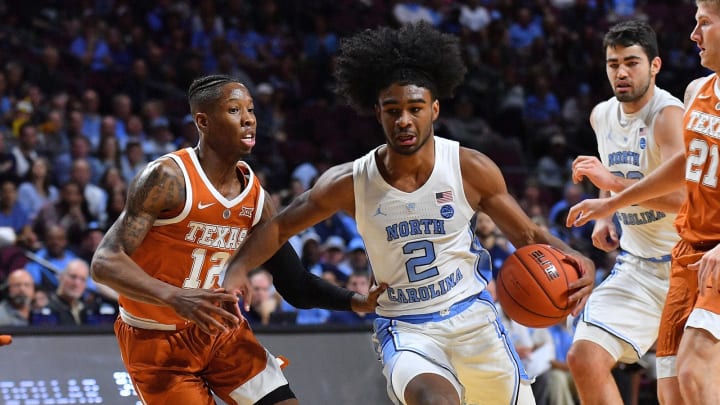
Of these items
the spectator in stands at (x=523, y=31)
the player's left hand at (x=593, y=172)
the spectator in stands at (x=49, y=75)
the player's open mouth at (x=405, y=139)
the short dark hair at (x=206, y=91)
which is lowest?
the spectator in stands at (x=49, y=75)

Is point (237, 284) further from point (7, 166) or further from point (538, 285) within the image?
point (7, 166)

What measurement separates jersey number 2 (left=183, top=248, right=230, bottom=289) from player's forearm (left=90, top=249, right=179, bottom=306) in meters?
0.30

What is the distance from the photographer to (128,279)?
159 inches

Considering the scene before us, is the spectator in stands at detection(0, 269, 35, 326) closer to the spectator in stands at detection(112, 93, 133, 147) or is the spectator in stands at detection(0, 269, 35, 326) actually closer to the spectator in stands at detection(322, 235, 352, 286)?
the spectator in stands at detection(322, 235, 352, 286)

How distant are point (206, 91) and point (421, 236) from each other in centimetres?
116

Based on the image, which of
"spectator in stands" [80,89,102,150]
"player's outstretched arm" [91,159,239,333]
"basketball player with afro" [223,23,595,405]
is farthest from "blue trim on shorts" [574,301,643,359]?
"spectator in stands" [80,89,102,150]

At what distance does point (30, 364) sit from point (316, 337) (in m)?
1.85

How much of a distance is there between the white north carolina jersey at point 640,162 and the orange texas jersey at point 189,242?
2140 millimetres

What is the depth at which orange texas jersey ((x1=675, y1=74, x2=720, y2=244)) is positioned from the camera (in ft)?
13.2

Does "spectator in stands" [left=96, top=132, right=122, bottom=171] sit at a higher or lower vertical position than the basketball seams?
lower

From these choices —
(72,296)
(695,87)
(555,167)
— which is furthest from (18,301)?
(555,167)

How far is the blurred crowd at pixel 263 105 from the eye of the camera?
8570 mm

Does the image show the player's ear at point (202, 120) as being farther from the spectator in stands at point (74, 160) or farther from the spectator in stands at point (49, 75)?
the spectator in stands at point (49, 75)

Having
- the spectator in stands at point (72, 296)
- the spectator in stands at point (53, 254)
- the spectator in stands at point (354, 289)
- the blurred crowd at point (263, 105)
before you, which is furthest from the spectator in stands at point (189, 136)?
the spectator in stands at point (72, 296)
